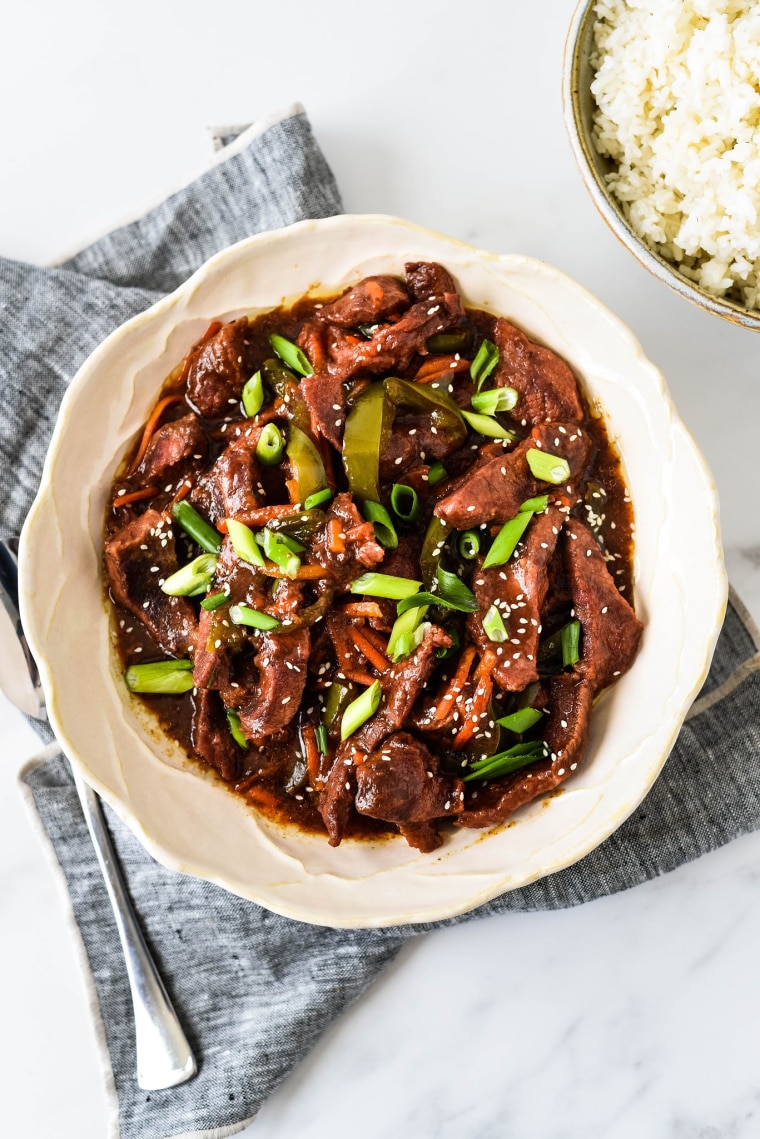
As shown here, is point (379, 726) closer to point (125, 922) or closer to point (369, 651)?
point (369, 651)

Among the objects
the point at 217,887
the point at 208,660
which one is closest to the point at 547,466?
the point at 208,660

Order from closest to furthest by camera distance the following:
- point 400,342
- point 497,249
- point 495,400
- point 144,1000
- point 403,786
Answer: point 403,786 → point 400,342 → point 495,400 → point 144,1000 → point 497,249

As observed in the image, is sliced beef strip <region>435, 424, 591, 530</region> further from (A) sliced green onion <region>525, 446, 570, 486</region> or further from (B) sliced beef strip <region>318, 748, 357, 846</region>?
(B) sliced beef strip <region>318, 748, 357, 846</region>

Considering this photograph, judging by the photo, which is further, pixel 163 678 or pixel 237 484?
pixel 163 678

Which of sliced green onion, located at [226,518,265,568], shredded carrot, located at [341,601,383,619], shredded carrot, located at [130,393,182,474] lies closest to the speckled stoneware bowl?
shredded carrot, located at [130,393,182,474]

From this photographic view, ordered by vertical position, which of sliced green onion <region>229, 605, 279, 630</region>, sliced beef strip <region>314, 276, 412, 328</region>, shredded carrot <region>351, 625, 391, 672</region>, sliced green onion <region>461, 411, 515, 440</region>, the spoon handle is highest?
sliced beef strip <region>314, 276, 412, 328</region>

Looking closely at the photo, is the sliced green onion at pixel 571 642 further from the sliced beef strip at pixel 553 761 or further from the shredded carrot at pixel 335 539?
the shredded carrot at pixel 335 539
